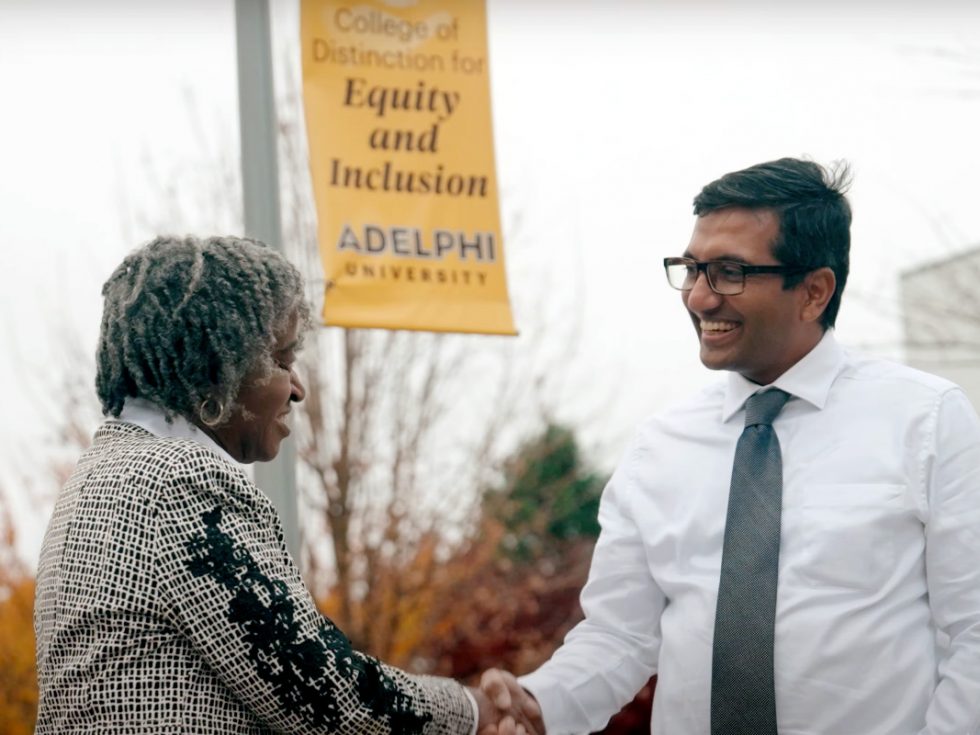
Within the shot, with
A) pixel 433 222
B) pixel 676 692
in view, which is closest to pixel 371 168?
pixel 433 222

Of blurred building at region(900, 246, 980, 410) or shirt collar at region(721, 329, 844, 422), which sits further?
blurred building at region(900, 246, 980, 410)

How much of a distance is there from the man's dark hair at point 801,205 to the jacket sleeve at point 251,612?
1.42 meters

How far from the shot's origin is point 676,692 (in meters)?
2.98

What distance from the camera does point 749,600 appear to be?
289cm

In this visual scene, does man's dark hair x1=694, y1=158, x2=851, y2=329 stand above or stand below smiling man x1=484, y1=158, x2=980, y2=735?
above

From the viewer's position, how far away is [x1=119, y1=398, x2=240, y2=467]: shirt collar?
2408mm

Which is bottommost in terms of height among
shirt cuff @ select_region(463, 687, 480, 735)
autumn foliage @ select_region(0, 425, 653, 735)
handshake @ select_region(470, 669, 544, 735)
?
autumn foliage @ select_region(0, 425, 653, 735)

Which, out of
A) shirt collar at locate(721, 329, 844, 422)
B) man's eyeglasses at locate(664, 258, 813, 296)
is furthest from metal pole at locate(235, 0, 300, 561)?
shirt collar at locate(721, 329, 844, 422)

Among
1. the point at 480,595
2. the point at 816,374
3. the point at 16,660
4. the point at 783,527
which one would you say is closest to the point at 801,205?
the point at 816,374

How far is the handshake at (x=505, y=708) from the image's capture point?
275 cm

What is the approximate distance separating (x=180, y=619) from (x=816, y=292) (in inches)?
67.8

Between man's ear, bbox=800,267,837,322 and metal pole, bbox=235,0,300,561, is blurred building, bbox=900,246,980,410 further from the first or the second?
metal pole, bbox=235,0,300,561

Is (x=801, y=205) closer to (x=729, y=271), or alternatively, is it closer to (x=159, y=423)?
(x=729, y=271)

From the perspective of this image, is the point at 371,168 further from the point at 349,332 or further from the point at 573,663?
the point at 349,332
